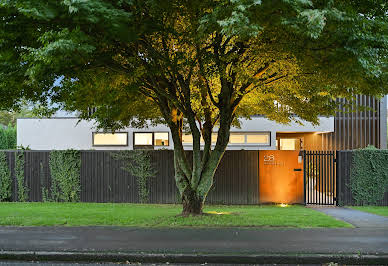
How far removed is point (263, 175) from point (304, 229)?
659 centimetres

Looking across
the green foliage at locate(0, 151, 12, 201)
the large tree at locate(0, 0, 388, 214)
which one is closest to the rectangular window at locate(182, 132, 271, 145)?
the large tree at locate(0, 0, 388, 214)

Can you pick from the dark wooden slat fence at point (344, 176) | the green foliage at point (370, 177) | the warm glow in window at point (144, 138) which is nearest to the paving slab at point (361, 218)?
the dark wooden slat fence at point (344, 176)

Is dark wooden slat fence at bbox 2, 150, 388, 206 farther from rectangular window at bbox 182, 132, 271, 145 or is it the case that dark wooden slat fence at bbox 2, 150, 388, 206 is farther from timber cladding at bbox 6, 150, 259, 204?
rectangular window at bbox 182, 132, 271, 145

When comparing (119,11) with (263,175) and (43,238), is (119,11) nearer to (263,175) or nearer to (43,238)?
(43,238)

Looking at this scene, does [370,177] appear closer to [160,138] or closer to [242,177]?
[242,177]

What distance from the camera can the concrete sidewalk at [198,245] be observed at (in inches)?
283

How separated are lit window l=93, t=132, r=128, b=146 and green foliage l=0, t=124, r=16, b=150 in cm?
1142

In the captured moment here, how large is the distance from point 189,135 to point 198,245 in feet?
56.5

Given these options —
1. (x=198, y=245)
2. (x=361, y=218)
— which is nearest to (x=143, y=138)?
(x=361, y=218)

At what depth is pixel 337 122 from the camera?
84.6 feet

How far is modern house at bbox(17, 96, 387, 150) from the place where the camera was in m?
25.0

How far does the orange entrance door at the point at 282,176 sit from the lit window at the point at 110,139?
11996mm

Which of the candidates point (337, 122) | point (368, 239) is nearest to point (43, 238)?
point (368, 239)

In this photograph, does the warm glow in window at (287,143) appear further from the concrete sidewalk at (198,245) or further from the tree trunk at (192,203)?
the concrete sidewalk at (198,245)
